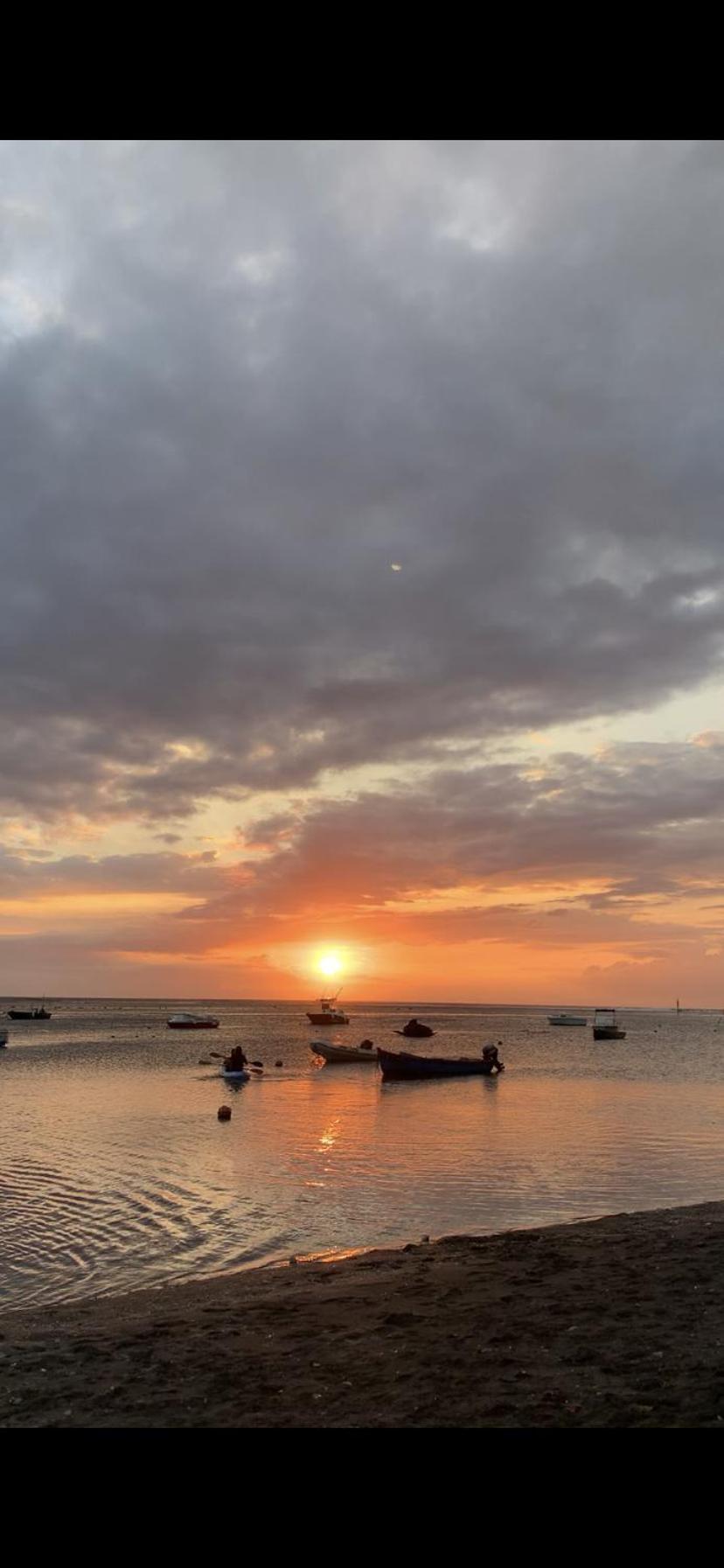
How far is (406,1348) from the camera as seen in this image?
31.8 feet

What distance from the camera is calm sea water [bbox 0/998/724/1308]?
18453 millimetres

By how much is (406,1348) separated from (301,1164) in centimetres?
1990

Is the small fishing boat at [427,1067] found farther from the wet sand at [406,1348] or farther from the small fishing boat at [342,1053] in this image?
the wet sand at [406,1348]

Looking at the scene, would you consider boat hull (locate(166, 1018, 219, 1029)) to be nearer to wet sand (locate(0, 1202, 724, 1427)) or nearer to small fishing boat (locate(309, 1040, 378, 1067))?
small fishing boat (locate(309, 1040, 378, 1067))

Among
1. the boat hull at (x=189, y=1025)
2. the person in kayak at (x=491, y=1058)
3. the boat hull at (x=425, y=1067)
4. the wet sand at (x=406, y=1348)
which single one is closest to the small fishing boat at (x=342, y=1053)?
the boat hull at (x=425, y=1067)

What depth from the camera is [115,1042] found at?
10775 cm

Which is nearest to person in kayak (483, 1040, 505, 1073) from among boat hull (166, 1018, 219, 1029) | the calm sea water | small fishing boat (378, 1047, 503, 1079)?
small fishing boat (378, 1047, 503, 1079)

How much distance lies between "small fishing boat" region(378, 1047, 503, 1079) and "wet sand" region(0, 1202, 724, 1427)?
50.0 meters

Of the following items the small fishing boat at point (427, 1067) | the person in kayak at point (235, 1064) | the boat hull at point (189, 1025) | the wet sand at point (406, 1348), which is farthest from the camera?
the boat hull at point (189, 1025)

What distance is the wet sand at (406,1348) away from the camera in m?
7.80
